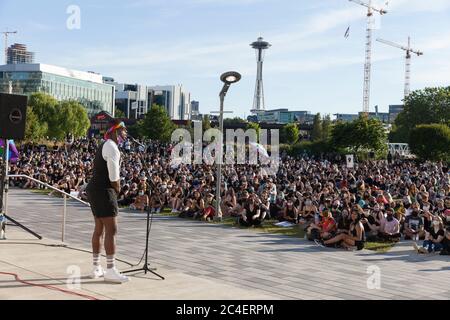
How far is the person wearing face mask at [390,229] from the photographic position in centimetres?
A: 1312

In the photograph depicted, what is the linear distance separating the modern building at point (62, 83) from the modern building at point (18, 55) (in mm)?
50862

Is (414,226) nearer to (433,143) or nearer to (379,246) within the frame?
(379,246)

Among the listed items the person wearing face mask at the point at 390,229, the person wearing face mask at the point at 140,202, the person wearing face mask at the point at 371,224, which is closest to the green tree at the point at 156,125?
the person wearing face mask at the point at 140,202

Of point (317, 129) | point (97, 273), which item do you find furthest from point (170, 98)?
point (97, 273)

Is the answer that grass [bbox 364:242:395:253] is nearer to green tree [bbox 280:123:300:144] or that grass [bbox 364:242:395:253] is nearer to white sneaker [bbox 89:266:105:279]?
white sneaker [bbox 89:266:105:279]

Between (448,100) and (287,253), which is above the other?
(448,100)

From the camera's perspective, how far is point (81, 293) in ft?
18.8

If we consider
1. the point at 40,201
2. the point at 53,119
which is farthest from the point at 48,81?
the point at 40,201

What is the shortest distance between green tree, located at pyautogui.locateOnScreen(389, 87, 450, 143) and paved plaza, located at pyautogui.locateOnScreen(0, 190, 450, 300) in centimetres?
6598

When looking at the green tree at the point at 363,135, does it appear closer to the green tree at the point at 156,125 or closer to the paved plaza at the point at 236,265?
the green tree at the point at 156,125

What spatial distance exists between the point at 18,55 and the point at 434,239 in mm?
166477
